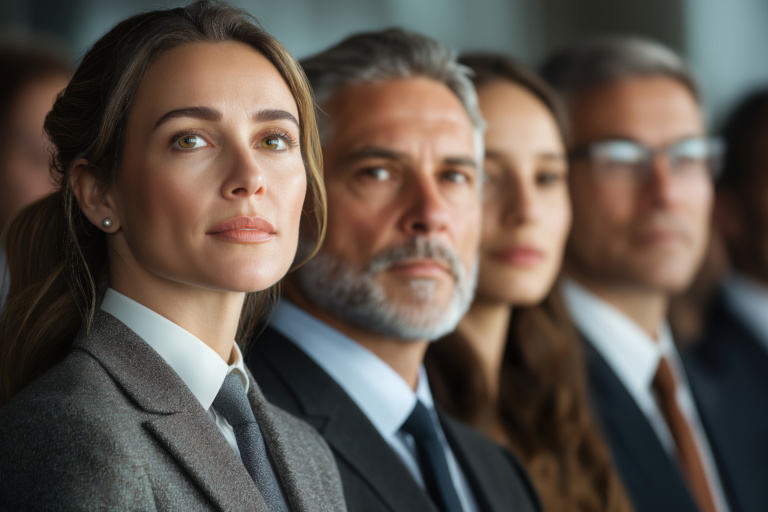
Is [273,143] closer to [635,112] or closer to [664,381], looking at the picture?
[635,112]

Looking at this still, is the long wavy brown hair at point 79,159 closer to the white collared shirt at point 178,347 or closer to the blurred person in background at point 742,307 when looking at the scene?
the white collared shirt at point 178,347

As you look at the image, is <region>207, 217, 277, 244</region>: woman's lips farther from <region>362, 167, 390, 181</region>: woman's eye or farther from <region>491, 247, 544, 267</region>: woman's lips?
<region>491, 247, 544, 267</region>: woman's lips

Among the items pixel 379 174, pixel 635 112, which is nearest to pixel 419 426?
pixel 379 174

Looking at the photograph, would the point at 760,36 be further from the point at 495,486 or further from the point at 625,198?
the point at 495,486

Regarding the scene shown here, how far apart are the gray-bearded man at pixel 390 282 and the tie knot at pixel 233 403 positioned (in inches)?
15.4

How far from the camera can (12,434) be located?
3.12 feet

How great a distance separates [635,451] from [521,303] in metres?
0.56

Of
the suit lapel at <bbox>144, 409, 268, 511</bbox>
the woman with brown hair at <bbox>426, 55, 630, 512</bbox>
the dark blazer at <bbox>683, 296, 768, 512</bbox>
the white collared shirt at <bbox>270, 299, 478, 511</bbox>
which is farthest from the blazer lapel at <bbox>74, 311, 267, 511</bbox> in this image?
the dark blazer at <bbox>683, 296, 768, 512</bbox>

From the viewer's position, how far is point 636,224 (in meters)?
2.75

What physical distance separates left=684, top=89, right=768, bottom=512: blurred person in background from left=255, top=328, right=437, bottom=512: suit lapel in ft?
5.95

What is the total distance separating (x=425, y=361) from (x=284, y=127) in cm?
126

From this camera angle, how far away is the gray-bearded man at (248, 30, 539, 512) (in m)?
1.61

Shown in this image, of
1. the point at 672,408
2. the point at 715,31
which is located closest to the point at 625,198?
the point at 672,408

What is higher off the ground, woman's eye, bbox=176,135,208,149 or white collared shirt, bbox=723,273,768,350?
woman's eye, bbox=176,135,208,149
